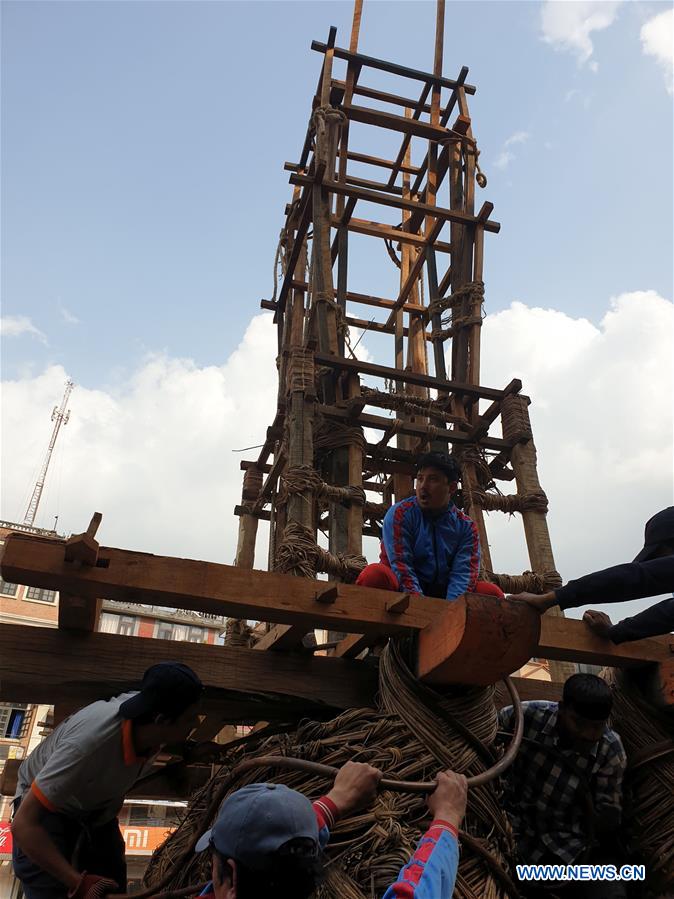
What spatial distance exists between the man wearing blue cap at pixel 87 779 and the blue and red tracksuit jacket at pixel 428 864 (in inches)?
18.9

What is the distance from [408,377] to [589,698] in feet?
12.8

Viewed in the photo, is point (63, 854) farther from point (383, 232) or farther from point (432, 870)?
point (383, 232)

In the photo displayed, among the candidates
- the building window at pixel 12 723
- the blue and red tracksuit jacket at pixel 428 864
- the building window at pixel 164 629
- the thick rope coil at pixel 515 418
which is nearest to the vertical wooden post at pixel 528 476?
the thick rope coil at pixel 515 418

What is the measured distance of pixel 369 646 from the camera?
8.71ft

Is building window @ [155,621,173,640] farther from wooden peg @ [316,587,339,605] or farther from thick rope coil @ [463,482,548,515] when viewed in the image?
wooden peg @ [316,587,339,605]

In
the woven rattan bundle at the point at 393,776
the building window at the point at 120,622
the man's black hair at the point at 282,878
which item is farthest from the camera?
the building window at the point at 120,622

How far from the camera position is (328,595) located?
217 cm

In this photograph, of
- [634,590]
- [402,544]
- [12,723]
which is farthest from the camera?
[12,723]

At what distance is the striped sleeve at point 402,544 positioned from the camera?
2.97 m

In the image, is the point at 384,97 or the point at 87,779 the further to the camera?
the point at 384,97

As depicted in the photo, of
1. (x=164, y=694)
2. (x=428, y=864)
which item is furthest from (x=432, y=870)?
(x=164, y=694)

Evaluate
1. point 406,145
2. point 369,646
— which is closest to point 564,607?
point 369,646

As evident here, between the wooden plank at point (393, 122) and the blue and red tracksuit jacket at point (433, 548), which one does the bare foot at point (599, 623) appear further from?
the wooden plank at point (393, 122)

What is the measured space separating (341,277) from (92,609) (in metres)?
5.11
